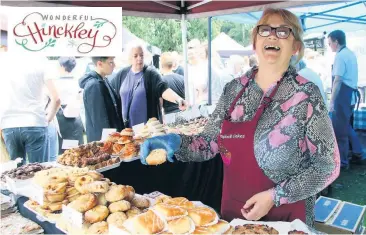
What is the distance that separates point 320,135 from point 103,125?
2744 mm

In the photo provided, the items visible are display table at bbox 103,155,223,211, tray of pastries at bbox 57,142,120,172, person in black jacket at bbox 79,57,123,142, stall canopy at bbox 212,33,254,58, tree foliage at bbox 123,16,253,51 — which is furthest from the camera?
stall canopy at bbox 212,33,254,58

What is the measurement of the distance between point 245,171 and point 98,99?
2.52m

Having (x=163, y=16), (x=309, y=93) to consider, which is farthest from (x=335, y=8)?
(x=309, y=93)

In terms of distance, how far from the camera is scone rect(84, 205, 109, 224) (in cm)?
135

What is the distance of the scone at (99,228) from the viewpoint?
52.1 inches

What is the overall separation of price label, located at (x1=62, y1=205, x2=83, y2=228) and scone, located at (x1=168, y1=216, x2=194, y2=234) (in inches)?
14.8

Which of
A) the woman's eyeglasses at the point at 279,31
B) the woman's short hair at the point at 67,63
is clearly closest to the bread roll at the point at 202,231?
the woman's eyeglasses at the point at 279,31

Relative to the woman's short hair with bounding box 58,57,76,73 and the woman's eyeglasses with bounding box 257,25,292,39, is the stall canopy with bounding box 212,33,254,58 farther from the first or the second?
the woman's eyeglasses with bounding box 257,25,292,39

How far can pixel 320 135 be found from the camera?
1.41 metres

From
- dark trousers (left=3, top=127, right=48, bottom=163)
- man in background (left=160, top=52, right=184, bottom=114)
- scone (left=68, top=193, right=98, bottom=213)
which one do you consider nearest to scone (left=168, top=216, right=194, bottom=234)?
scone (left=68, top=193, right=98, bottom=213)

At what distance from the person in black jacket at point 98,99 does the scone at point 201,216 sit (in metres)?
2.63

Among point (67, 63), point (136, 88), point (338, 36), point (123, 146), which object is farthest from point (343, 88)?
point (67, 63)

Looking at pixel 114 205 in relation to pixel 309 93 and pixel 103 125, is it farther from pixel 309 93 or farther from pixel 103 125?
pixel 103 125

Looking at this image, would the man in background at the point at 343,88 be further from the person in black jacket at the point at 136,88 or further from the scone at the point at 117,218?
the scone at the point at 117,218
